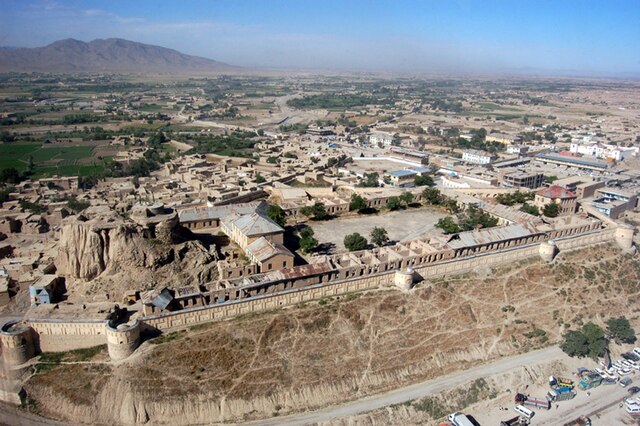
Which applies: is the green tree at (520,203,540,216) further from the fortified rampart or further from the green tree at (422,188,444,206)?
the green tree at (422,188,444,206)

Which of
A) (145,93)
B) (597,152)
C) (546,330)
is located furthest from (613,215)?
(145,93)

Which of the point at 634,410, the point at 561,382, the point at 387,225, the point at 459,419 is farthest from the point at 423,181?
the point at 459,419

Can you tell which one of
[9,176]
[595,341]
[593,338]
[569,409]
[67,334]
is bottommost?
[569,409]

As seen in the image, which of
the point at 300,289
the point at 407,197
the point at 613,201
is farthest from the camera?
the point at 613,201

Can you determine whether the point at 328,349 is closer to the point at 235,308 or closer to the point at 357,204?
the point at 235,308

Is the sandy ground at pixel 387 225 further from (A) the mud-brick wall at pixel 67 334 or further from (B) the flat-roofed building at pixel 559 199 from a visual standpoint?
(A) the mud-brick wall at pixel 67 334

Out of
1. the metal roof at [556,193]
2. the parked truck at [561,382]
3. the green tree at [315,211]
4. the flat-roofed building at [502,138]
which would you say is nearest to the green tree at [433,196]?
the metal roof at [556,193]
